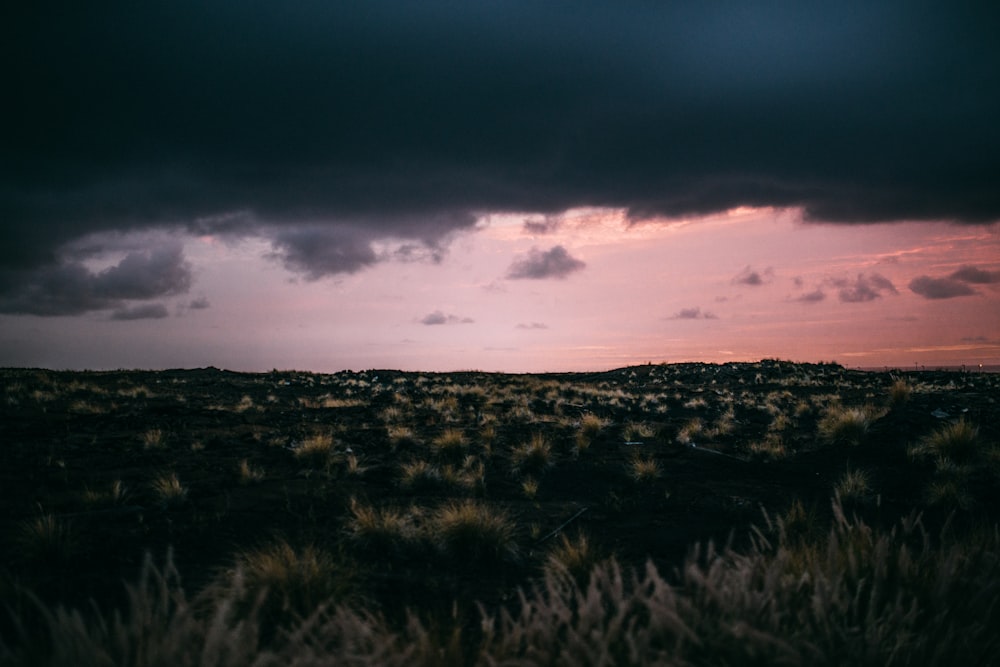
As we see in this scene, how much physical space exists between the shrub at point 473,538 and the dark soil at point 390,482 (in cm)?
11

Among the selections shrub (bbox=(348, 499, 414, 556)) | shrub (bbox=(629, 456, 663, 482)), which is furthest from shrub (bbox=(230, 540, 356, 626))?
shrub (bbox=(629, 456, 663, 482))

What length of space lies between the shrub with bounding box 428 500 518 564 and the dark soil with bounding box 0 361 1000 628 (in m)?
0.11

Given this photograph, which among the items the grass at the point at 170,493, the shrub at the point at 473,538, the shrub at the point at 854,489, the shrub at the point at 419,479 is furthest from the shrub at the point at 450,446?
the shrub at the point at 854,489

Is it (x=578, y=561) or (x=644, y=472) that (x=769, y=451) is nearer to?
(x=644, y=472)

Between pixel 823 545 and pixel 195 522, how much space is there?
693cm

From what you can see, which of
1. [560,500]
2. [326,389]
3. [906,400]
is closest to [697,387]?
[906,400]

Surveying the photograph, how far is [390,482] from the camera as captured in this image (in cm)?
980

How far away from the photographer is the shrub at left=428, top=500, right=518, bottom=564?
647cm

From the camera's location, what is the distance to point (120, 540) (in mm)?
6387

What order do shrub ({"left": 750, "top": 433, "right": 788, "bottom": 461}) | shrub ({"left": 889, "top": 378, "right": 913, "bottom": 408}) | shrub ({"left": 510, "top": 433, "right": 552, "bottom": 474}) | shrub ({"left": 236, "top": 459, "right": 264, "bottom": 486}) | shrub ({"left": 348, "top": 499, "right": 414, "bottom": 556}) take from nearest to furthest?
1. shrub ({"left": 348, "top": 499, "right": 414, "bottom": 556})
2. shrub ({"left": 236, "top": 459, "right": 264, "bottom": 486})
3. shrub ({"left": 510, "top": 433, "right": 552, "bottom": 474})
4. shrub ({"left": 750, "top": 433, "right": 788, "bottom": 461})
5. shrub ({"left": 889, "top": 378, "right": 913, "bottom": 408})

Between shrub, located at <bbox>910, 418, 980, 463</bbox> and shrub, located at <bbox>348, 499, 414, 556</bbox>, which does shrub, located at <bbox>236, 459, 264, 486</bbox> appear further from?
shrub, located at <bbox>910, 418, 980, 463</bbox>

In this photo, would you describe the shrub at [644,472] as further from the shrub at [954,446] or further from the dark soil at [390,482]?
the shrub at [954,446]

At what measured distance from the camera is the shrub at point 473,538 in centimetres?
647

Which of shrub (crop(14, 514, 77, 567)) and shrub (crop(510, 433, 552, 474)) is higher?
shrub (crop(14, 514, 77, 567))
